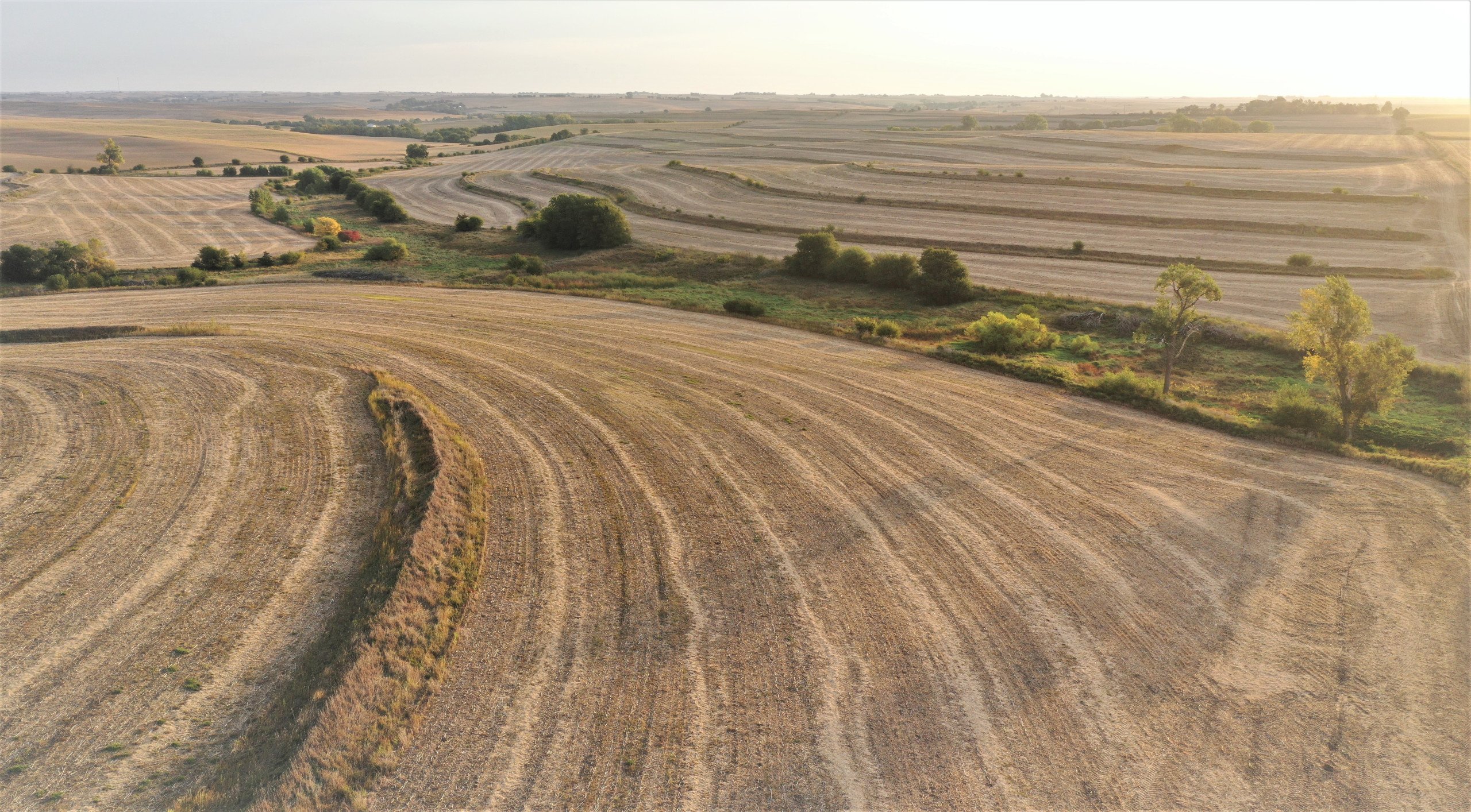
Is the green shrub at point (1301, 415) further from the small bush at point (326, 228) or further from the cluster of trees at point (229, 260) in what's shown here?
the small bush at point (326, 228)

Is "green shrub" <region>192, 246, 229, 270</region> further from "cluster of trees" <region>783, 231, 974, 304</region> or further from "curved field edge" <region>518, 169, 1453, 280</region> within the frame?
"cluster of trees" <region>783, 231, 974, 304</region>

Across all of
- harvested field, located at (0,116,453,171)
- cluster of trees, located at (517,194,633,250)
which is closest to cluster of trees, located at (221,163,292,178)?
harvested field, located at (0,116,453,171)

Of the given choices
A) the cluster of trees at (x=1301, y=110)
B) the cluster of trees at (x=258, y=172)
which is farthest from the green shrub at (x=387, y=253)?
the cluster of trees at (x=1301, y=110)

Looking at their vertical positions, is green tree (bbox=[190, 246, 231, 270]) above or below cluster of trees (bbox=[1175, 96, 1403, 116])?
below

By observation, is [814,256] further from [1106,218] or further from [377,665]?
[377,665]

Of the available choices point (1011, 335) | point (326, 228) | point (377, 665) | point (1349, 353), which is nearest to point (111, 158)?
point (326, 228)

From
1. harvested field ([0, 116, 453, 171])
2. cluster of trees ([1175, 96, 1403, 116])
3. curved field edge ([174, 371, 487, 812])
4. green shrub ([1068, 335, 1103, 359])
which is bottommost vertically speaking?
curved field edge ([174, 371, 487, 812])

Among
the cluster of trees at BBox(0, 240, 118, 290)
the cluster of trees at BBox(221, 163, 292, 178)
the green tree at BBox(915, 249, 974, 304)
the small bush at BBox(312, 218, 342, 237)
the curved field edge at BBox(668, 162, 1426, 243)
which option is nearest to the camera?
the green tree at BBox(915, 249, 974, 304)
